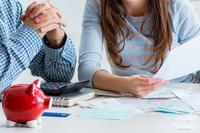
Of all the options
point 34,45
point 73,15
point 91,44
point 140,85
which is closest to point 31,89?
point 34,45

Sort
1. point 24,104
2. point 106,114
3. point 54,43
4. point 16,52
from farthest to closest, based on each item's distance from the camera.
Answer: point 54,43
point 16,52
point 106,114
point 24,104

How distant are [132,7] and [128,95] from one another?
53cm

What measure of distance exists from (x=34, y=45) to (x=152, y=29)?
59 cm

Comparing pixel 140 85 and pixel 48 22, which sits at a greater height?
pixel 48 22

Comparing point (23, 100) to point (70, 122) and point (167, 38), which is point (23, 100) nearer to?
point (70, 122)

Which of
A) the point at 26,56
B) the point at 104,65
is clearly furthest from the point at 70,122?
the point at 104,65

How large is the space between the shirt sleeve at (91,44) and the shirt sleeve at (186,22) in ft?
1.00

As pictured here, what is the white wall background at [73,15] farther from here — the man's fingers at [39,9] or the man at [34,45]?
the man's fingers at [39,9]

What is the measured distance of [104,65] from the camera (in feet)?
7.94

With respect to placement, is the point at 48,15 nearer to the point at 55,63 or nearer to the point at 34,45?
the point at 34,45

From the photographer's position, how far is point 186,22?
1.61 m

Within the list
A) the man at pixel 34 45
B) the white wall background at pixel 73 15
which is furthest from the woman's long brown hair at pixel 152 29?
the white wall background at pixel 73 15

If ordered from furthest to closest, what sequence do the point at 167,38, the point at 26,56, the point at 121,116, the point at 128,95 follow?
the point at 167,38 < the point at 128,95 < the point at 26,56 < the point at 121,116

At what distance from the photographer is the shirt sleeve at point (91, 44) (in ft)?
4.84
